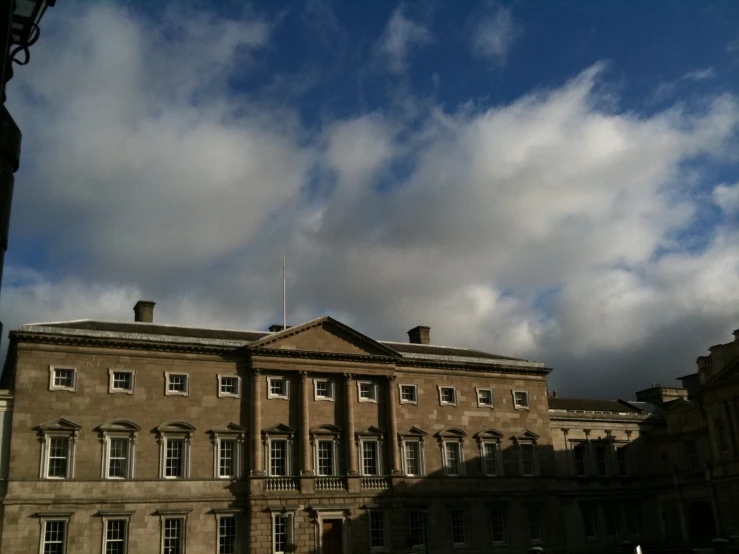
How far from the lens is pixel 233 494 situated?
147ft

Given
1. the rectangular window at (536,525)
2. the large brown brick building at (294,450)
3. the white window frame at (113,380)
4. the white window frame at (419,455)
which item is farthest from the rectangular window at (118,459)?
the rectangular window at (536,525)

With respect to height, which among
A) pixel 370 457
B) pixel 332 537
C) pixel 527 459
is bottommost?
pixel 332 537

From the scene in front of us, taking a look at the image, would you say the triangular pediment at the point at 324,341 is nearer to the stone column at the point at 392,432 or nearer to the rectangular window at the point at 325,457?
the stone column at the point at 392,432

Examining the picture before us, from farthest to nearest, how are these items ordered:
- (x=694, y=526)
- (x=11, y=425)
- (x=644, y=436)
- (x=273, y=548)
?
(x=644, y=436), (x=694, y=526), (x=273, y=548), (x=11, y=425)

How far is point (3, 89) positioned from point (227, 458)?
4281 cm

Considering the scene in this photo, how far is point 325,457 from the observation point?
4816cm

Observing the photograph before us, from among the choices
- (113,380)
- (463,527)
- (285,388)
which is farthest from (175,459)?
(463,527)

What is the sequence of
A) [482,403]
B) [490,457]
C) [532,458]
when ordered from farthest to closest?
[532,458], [482,403], [490,457]

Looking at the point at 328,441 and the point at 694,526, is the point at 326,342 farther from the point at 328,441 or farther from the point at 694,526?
the point at 694,526

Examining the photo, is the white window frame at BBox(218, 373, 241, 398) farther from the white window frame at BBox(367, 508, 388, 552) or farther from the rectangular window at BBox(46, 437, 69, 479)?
the white window frame at BBox(367, 508, 388, 552)

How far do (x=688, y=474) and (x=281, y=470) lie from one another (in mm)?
30950

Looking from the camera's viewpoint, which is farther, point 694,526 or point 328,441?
point 694,526

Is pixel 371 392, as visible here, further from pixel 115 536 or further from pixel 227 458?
pixel 115 536

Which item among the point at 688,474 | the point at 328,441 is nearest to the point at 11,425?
the point at 328,441
